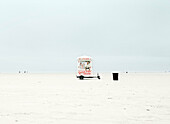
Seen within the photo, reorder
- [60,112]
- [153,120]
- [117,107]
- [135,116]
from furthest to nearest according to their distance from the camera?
[117,107], [60,112], [135,116], [153,120]

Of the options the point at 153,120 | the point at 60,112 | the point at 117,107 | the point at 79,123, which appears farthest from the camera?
the point at 117,107

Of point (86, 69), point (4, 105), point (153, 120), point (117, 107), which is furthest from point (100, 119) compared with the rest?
point (86, 69)

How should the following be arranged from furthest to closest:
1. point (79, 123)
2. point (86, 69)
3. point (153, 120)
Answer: point (86, 69), point (153, 120), point (79, 123)

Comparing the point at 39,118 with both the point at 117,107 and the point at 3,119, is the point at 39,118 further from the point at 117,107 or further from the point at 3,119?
the point at 117,107

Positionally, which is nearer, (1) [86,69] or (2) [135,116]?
(2) [135,116]

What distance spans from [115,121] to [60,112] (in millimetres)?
1450

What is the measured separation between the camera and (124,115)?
550cm

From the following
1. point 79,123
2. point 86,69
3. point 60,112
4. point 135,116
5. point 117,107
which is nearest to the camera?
point 79,123

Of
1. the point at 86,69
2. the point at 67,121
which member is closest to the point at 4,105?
the point at 67,121

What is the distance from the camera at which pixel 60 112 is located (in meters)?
5.77

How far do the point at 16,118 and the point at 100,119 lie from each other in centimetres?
175

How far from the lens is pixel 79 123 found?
185 inches

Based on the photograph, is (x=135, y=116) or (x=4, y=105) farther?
(x=4, y=105)

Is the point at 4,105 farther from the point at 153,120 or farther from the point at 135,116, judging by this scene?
the point at 153,120
